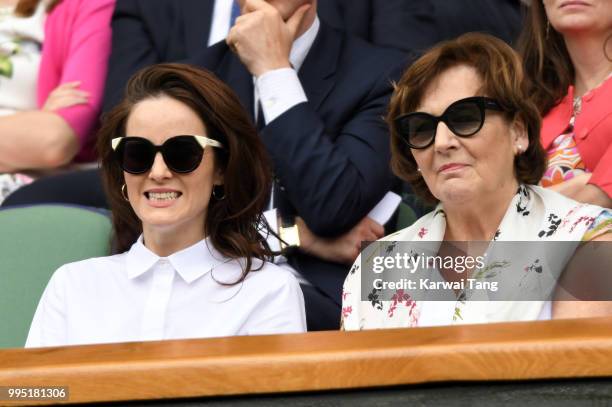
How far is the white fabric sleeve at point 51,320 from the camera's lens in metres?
2.18

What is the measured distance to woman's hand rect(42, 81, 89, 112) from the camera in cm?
323

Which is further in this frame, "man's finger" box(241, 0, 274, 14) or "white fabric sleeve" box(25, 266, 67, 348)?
"man's finger" box(241, 0, 274, 14)

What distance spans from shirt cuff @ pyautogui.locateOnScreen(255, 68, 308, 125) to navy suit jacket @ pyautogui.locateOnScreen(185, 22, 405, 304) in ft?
0.07

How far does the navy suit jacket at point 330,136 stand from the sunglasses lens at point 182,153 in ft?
1.31

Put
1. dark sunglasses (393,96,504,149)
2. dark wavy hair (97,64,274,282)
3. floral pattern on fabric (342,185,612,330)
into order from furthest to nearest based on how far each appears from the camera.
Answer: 1. dark wavy hair (97,64,274,282)
2. dark sunglasses (393,96,504,149)
3. floral pattern on fabric (342,185,612,330)

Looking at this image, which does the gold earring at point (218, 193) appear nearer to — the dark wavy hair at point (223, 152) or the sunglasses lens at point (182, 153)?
the dark wavy hair at point (223, 152)

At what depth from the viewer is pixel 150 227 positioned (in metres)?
2.24

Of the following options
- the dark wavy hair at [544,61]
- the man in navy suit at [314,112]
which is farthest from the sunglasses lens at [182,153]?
the dark wavy hair at [544,61]

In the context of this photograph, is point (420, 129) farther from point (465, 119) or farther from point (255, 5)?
point (255, 5)

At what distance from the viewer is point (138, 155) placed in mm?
2162

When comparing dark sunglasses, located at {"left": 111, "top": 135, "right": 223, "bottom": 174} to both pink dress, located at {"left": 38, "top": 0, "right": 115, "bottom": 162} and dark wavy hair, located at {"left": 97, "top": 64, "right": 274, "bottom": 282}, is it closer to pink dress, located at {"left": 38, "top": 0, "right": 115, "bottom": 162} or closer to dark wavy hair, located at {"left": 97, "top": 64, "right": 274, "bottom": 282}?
dark wavy hair, located at {"left": 97, "top": 64, "right": 274, "bottom": 282}

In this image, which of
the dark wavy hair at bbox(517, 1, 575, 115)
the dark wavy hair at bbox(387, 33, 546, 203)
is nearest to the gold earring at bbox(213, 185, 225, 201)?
the dark wavy hair at bbox(387, 33, 546, 203)

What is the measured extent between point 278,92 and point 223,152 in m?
0.37

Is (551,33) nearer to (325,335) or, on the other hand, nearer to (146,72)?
(146,72)
